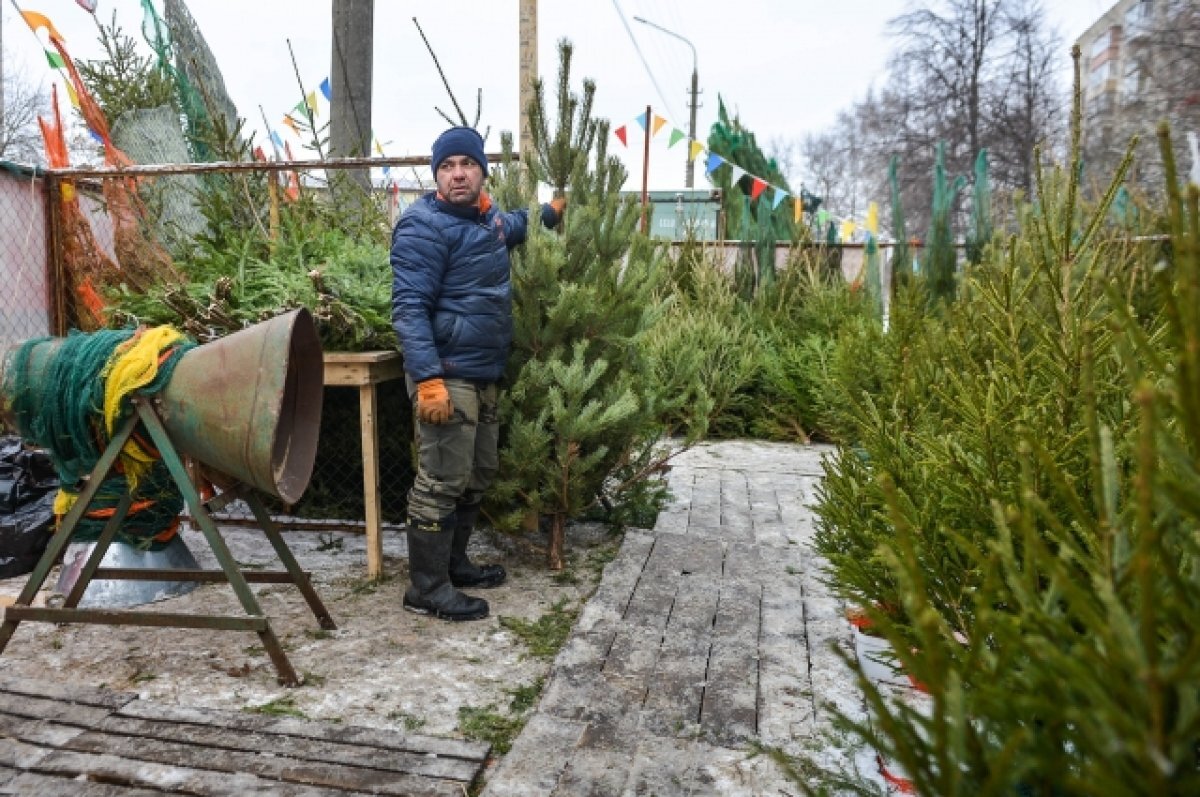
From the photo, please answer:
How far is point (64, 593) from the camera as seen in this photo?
3.59 meters

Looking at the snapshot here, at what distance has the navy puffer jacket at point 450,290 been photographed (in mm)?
3500

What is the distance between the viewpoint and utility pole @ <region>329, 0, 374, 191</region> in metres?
7.88

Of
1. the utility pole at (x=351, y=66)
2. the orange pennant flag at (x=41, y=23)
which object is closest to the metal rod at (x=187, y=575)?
the orange pennant flag at (x=41, y=23)

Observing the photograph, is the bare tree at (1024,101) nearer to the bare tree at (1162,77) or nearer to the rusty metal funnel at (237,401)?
the bare tree at (1162,77)

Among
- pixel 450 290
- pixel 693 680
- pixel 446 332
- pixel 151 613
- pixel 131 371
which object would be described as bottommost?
pixel 693 680

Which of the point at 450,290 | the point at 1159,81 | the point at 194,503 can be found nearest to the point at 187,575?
the point at 194,503

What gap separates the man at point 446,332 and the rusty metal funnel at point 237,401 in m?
0.58

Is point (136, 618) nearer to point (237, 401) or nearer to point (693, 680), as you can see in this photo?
point (237, 401)

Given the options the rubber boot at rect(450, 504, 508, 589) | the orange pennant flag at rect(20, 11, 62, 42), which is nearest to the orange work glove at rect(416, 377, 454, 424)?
the rubber boot at rect(450, 504, 508, 589)

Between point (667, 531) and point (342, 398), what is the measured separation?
202 cm

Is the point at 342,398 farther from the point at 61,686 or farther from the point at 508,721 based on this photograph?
the point at 508,721

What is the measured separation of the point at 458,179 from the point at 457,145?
0.15 metres

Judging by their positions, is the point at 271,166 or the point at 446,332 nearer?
the point at 446,332

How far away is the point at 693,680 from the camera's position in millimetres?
2926
